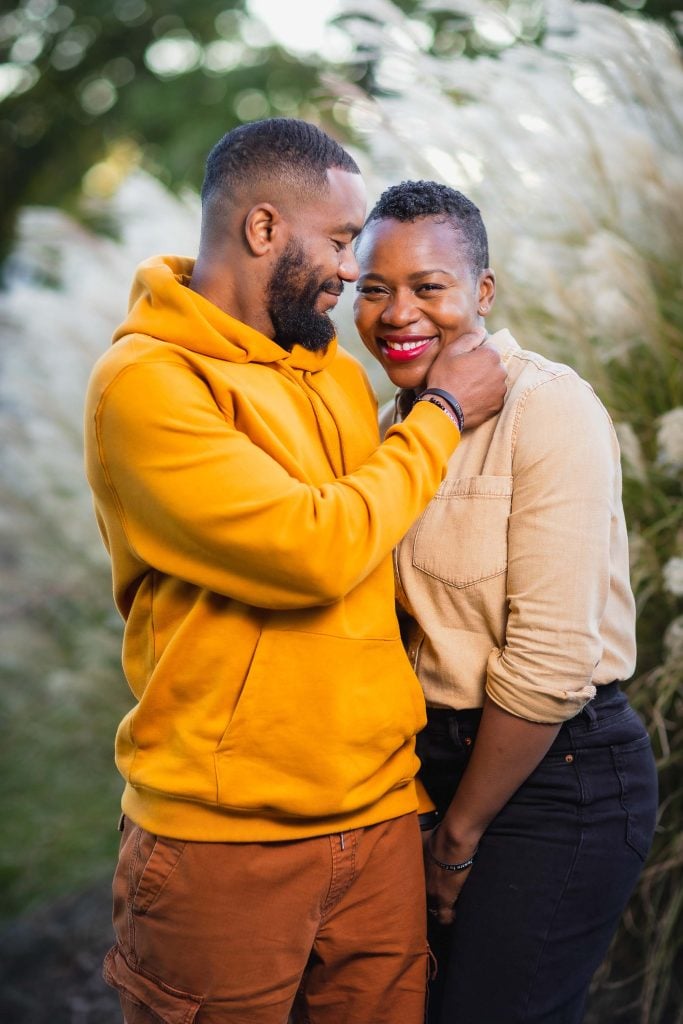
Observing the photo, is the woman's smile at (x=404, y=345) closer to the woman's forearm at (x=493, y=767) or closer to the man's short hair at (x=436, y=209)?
the man's short hair at (x=436, y=209)

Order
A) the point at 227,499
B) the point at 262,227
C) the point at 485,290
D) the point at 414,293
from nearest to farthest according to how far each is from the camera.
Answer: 1. the point at 227,499
2. the point at 262,227
3. the point at 414,293
4. the point at 485,290

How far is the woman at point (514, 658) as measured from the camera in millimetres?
1613

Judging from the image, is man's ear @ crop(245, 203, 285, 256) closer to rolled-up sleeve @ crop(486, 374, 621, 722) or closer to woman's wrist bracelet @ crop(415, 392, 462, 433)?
woman's wrist bracelet @ crop(415, 392, 462, 433)

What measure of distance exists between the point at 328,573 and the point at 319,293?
20.7 inches

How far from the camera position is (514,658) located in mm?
1624

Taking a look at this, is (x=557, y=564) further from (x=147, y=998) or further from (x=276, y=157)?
(x=147, y=998)

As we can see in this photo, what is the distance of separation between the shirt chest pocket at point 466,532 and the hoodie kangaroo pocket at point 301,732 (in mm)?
229

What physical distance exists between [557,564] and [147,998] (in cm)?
95

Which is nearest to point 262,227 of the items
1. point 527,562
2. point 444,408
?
point 444,408

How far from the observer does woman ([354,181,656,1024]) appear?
161cm

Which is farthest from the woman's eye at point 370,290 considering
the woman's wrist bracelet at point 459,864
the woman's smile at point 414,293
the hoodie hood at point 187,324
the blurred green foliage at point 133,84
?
the blurred green foliage at point 133,84

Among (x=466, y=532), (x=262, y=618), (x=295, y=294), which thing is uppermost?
(x=295, y=294)

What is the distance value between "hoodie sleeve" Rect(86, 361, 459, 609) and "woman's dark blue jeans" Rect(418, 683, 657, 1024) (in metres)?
0.45

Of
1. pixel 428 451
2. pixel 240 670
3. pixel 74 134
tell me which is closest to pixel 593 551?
pixel 428 451
